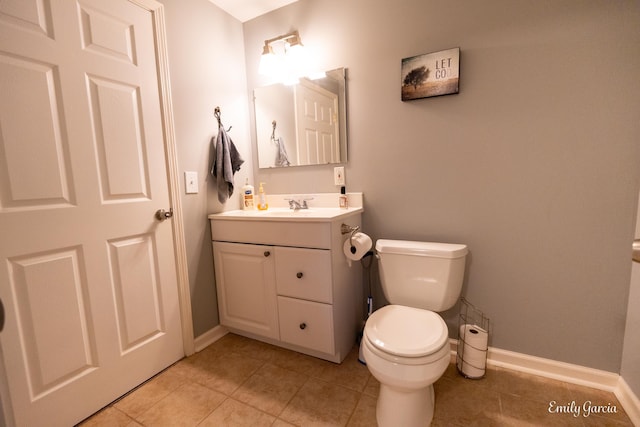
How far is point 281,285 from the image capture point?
1.64m

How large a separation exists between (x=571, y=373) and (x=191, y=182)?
2.27 metres

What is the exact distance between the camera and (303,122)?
6.38 ft

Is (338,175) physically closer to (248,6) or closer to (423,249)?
(423,249)

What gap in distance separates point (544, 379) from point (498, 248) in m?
0.68

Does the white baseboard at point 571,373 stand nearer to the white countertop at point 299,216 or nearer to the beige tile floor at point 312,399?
the beige tile floor at point 312,399

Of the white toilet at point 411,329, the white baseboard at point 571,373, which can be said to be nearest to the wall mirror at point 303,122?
the white toilet at point 411,329

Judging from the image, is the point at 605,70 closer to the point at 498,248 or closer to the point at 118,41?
the point at 498,248

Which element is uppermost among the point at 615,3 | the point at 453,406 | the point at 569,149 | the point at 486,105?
the point at 615,3

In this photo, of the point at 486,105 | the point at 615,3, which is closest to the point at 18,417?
the point at 486,105

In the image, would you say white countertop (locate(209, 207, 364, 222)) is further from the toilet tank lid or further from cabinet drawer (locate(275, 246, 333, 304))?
the toilet tank lid

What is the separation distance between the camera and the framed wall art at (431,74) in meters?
1.48

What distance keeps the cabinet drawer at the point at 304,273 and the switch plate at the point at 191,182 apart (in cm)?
64

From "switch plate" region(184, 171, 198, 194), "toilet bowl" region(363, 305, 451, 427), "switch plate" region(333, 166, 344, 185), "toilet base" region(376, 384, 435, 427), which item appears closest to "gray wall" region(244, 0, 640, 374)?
"switch plate" region(333, 166, 344, 185)

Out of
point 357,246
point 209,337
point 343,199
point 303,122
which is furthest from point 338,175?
point 209,337
